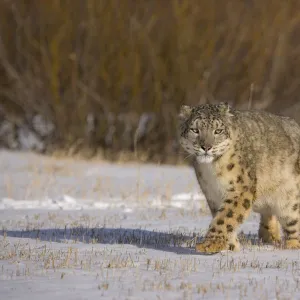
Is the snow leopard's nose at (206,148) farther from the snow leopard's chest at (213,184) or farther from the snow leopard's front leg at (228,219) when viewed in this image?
the snow leopard's front leg at (228,219)

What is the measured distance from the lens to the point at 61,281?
673 centimetres

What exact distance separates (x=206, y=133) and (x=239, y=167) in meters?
0.47

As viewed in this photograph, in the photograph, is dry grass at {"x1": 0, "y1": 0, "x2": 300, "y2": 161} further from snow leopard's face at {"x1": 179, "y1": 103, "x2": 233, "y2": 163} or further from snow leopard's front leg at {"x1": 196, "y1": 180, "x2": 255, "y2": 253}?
snow leopard's front leg at {"x1": 196, "y1": 180, "x2": 255, "y2": 253}

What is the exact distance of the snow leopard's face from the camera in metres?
8.23

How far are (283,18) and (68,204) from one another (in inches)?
494

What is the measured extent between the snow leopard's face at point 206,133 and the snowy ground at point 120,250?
0.96 m

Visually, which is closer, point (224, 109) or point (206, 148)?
point (206, 148)

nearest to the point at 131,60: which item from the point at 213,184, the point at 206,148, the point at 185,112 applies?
the point at 185,112

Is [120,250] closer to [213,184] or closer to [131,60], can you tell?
[213,184]

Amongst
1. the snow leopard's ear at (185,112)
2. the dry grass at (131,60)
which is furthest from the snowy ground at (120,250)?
the dry grass at (131,60)

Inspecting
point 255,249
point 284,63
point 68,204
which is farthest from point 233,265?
point 284,63

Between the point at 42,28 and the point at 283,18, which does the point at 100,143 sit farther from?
the point at 283,18

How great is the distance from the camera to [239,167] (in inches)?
331

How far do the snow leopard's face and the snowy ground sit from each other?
96cm
